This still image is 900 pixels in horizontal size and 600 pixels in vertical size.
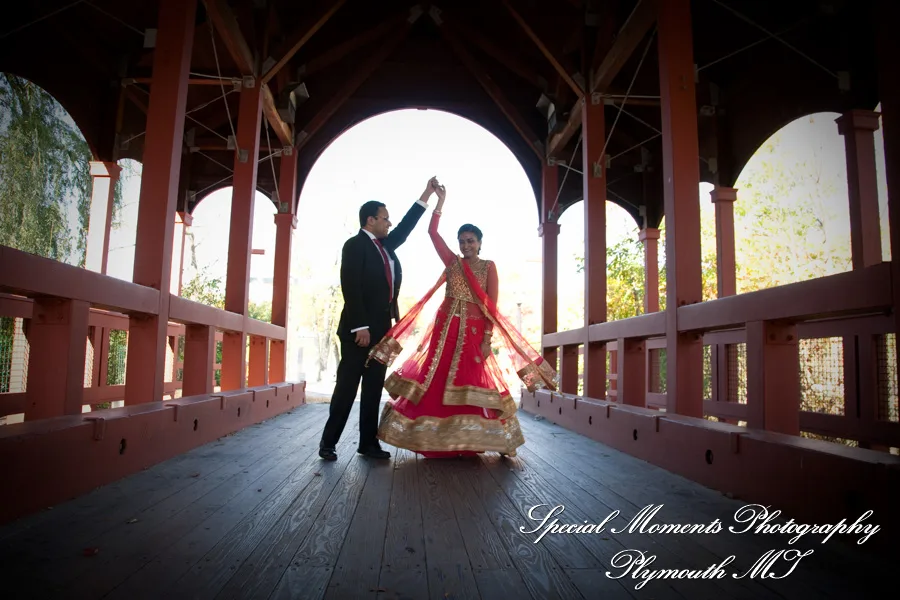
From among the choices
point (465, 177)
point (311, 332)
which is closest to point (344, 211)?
point (311, 332)

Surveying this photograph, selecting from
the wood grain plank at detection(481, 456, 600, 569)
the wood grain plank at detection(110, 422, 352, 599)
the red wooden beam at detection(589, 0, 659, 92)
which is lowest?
the wood grain plank at detection(481, 456, 600, 569)

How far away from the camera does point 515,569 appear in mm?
1565

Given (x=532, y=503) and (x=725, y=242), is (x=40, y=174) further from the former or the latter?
(x=725, y=242)

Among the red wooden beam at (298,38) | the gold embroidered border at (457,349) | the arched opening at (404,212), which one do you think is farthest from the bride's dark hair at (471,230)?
the arched opening at (404,212)

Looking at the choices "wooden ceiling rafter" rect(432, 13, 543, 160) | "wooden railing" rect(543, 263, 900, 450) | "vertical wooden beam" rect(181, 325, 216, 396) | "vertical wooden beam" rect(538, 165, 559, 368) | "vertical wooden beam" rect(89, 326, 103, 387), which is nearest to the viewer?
"wooden railing" rect(543, 263, 900, 450)

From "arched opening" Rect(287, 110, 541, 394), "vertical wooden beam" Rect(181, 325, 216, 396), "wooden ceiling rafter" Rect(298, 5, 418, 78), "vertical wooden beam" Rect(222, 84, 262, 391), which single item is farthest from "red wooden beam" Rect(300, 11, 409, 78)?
"vertical wooden beam" Rect(181, 325, 216, 396)

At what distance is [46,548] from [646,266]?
938 cm

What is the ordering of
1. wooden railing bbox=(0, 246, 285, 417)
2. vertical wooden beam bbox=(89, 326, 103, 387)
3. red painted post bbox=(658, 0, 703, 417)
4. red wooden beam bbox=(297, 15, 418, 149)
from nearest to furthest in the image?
wooden railing bbox=(0, 246, 285, 417) < red painted post bbox=(658, 0, 703, 417) < vertical wooden beam bbox=(89, 326, 103, 387) < red wooden beam bbox=(297, 15, 418, 149)

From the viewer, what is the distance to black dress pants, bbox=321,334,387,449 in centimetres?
340

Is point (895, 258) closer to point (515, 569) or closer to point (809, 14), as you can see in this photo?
point (515, 569)

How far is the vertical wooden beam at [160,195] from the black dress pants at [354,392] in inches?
43.2

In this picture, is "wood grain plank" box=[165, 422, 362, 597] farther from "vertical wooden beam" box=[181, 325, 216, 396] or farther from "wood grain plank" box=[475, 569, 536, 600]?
"vertical wooden beam" box=[181, 325, 216, 396]

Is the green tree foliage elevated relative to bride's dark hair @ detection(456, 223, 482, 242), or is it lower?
elevated

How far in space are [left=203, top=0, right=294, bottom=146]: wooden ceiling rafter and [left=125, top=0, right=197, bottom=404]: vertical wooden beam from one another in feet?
3.62
